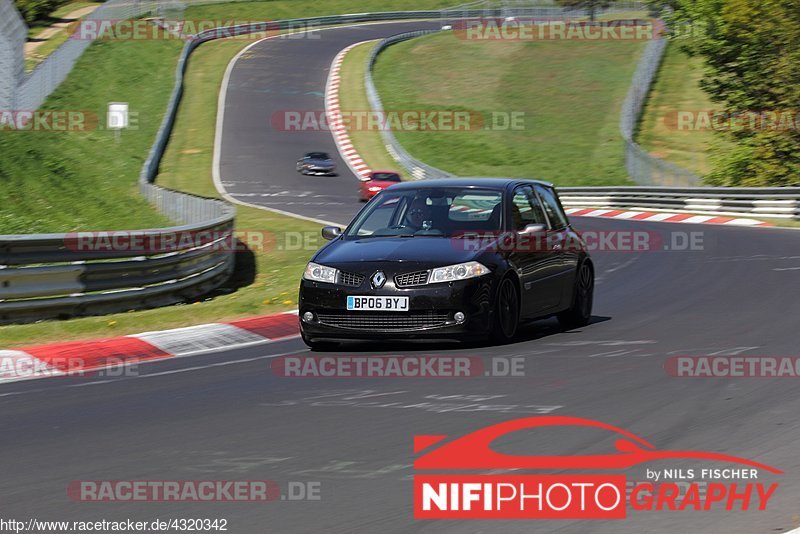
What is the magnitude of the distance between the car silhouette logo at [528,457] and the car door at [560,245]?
5.30m

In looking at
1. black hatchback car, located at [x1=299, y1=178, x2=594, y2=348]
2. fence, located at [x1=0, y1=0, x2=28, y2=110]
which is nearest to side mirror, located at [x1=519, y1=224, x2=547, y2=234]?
black hatchback car, located at [x1=299, y1=178, x2=594, y2=348]

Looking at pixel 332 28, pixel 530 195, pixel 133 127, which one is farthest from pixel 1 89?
pixel 332 28

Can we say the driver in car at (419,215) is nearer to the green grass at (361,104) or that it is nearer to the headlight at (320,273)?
the headlight at (320,273)

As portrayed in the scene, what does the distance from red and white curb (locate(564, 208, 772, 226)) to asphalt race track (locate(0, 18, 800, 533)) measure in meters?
17.2

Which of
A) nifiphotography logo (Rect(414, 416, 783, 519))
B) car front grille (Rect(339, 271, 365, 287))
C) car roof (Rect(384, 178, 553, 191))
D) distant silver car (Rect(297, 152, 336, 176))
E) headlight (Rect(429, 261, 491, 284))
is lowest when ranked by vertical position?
distant silver car (Rect(297, 152, 336, 176))

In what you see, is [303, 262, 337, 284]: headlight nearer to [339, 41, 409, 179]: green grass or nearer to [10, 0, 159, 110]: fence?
[10, 0, 159, 110]: fence

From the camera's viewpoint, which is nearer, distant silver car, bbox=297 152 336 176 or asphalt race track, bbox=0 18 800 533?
asphalt race track, bbox=0 18 800 533

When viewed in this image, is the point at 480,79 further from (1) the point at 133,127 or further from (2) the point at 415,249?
(2) the point at 415,249

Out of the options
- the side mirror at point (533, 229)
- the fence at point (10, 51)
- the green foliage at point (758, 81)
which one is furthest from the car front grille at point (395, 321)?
the green foliage at point (758, 81)

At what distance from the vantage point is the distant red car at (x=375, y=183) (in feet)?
132

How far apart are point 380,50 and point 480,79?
9.01 m

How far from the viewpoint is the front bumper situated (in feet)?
35.9

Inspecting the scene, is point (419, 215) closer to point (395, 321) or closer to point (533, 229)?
point (533, 229)

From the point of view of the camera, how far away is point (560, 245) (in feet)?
42.1
